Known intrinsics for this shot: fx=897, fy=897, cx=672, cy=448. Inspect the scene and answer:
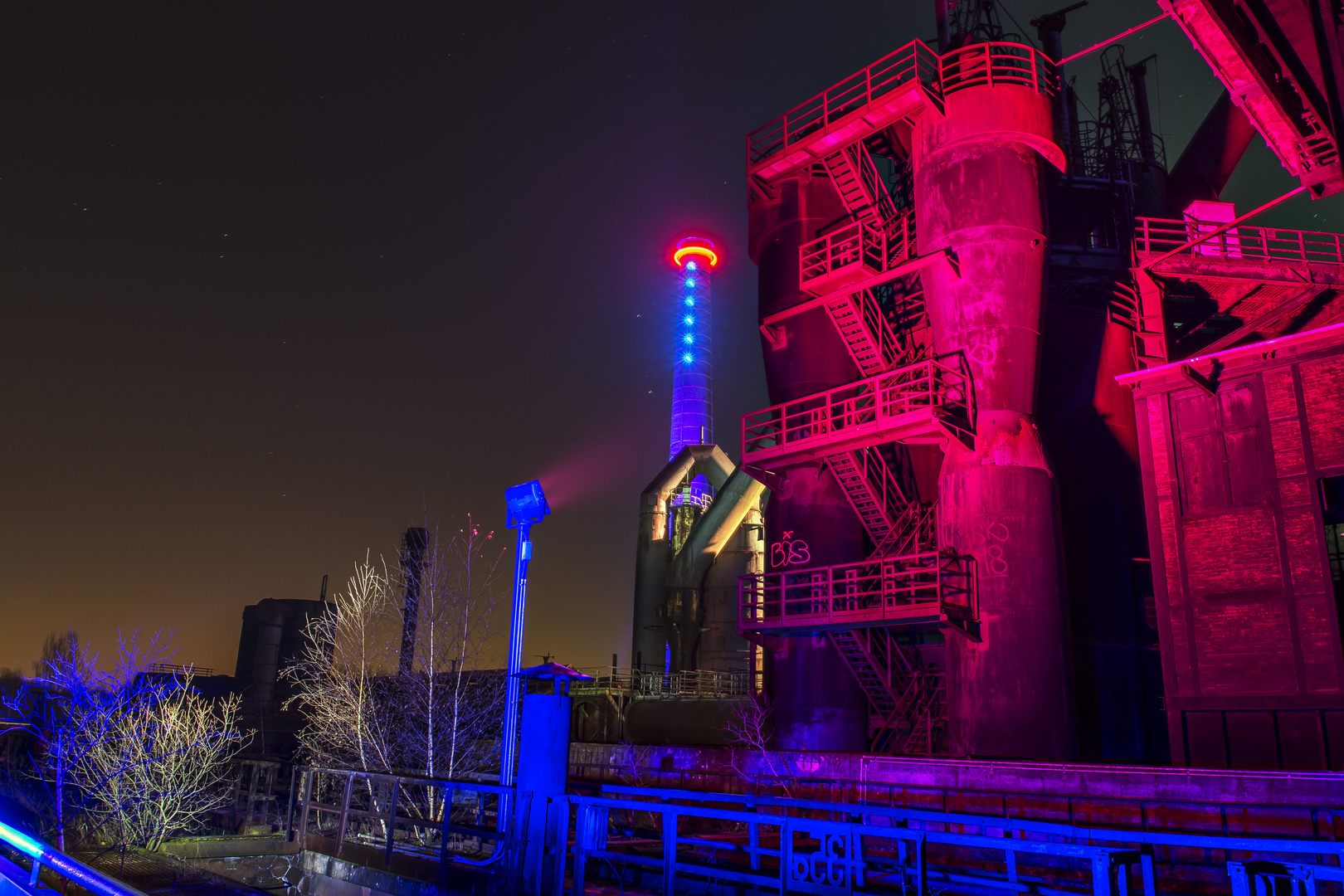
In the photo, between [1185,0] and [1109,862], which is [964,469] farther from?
[1109,862]

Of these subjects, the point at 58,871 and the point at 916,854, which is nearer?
the point at 58,871

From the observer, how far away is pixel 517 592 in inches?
517

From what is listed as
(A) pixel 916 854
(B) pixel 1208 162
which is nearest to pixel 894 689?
(A) pixel 916 854

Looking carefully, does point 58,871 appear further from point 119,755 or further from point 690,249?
point 690,249

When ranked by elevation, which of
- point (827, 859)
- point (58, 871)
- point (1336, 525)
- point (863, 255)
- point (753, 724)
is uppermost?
point (863, 255)

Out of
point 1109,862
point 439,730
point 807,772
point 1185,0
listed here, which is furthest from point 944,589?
point 439,730

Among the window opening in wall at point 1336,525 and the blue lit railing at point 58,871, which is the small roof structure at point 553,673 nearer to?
the blue lit railing at point 58,871

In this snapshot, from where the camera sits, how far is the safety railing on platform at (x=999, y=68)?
71.0 feet

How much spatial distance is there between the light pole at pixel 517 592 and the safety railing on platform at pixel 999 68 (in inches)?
607

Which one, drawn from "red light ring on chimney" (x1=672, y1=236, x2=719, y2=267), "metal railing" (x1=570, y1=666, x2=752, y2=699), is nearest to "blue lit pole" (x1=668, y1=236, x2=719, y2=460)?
"red light ring on chimney" (x1=672, y1=236, x2=719, y2=267)

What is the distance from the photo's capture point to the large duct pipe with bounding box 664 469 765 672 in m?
42.5

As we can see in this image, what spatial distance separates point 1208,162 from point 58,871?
37655mm

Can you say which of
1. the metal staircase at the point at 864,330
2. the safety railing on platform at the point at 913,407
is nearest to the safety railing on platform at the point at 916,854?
the safety railing on platform at the point at 913,407

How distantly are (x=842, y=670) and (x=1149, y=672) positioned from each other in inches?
309
